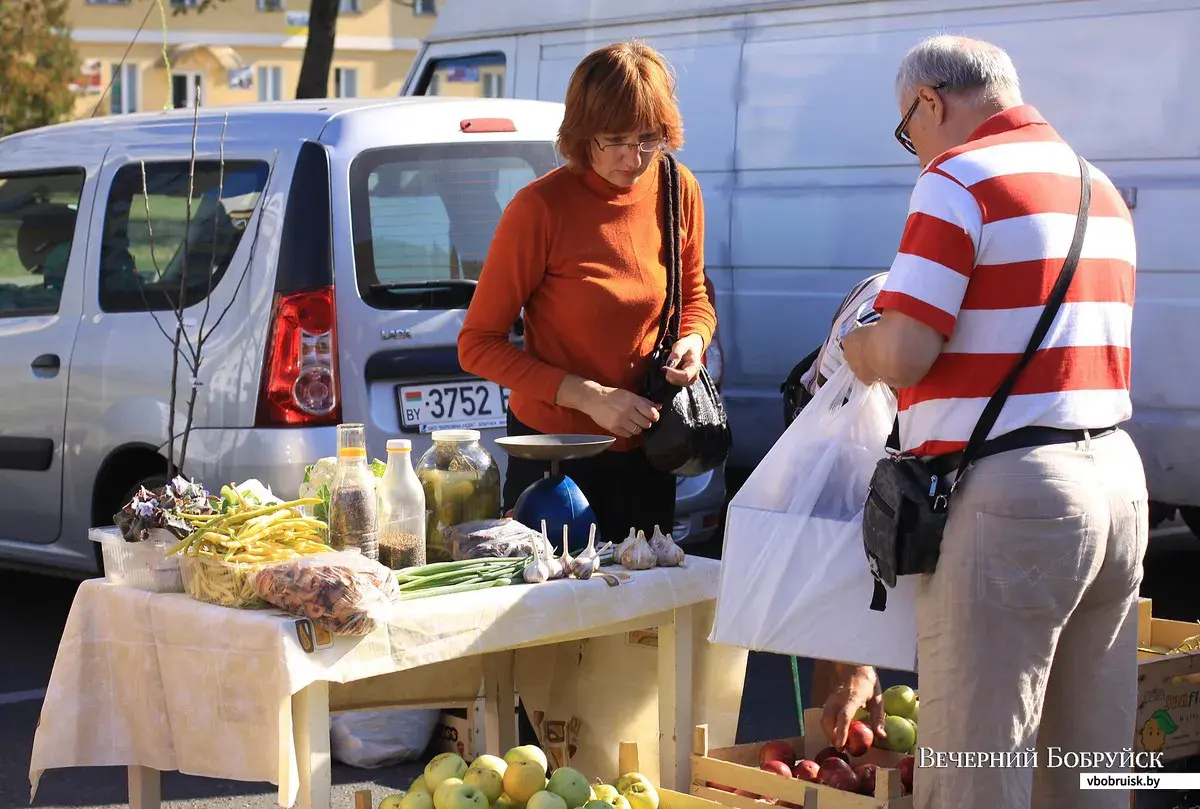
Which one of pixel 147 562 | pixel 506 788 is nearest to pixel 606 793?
pixel 506 788

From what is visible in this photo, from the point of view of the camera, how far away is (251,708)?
110 inches

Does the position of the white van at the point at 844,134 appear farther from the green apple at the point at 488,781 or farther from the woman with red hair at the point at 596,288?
the green apple at the point at 488,781

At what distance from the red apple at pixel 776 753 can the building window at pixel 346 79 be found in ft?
141

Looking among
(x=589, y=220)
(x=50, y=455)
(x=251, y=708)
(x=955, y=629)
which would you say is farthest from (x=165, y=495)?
(x=50, y=455)

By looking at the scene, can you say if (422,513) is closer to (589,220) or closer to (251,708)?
(251,708)

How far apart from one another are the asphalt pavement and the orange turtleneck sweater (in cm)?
138

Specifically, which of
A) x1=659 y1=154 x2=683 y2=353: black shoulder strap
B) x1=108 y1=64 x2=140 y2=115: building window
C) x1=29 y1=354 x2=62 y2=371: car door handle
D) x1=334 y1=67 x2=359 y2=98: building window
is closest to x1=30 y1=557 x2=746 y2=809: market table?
x1=659 y1=154 x2=683 y2=353: black shoulder strap

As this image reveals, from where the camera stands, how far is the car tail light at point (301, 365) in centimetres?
498

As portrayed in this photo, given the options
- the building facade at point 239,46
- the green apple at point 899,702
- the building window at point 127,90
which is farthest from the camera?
the building window at point 127,90

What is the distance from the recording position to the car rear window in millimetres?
5141

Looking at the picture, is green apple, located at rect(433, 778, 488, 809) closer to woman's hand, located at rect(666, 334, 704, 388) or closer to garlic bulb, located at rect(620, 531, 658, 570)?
garlic bulb, located at rect(620, 531, 658, 570)

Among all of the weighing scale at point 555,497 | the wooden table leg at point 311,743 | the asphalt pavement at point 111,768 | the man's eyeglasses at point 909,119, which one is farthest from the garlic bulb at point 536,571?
the asphalt pavement at point 111,768

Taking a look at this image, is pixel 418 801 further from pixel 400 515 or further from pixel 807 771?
pixel 807 771

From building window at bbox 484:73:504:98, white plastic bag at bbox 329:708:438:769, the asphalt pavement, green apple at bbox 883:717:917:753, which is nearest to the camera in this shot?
green apple at bbox 883:717:917:753
